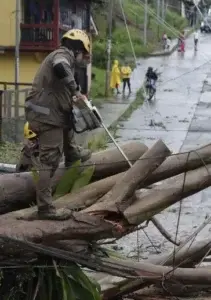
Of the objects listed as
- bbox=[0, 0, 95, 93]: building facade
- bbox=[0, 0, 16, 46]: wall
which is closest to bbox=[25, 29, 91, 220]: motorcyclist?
bbox=[0, 0, 95, 93]: building facade

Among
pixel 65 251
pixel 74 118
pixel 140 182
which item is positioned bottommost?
pixel 65 251

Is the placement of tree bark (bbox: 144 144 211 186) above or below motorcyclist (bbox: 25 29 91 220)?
below

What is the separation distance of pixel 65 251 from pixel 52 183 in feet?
2.31

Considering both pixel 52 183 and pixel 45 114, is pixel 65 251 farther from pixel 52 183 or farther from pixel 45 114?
pixel 45 114

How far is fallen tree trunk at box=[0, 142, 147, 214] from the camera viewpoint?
6.50 meters

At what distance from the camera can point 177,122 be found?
2700 centimetres

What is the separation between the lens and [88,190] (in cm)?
640

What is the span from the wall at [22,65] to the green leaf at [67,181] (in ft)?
59.8

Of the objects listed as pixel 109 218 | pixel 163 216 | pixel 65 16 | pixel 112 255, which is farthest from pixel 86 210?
pixel 65 16

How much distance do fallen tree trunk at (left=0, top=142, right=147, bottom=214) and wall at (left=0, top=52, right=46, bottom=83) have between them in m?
18.0

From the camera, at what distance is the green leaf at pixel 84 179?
6.51 meters

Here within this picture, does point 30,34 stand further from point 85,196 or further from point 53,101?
point 85,196

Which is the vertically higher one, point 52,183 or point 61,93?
point 61,93

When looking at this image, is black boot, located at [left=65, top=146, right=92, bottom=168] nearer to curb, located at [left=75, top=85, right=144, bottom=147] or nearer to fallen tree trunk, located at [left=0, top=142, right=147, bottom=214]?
fallen tree trunk, located at [left=0, top=142, right=147, bottom=214]
